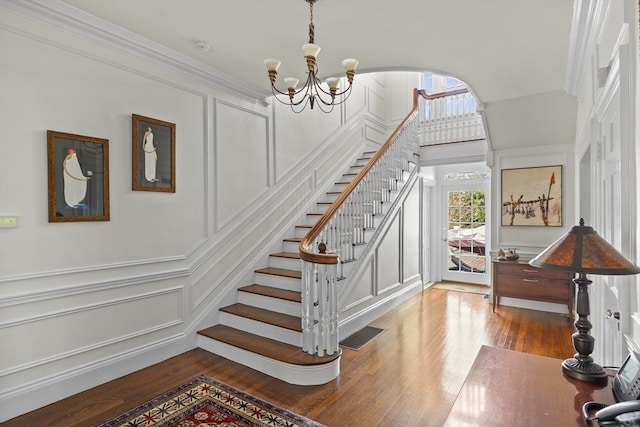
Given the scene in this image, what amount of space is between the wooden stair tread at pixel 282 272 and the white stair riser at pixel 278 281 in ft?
0.12

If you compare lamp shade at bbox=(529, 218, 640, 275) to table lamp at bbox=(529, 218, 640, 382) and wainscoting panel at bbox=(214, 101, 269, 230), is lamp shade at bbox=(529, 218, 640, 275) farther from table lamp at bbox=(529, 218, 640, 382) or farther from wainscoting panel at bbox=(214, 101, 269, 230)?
wainscoting panel at bbox=(214, 101, 269, 230)

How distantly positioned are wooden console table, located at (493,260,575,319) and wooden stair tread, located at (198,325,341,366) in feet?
9.81

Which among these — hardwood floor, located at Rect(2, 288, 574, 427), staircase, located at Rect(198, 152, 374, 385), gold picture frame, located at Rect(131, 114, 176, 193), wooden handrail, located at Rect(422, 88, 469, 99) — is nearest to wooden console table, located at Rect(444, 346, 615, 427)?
hardwood floor, located at Rect(2, 288, 574, 427)

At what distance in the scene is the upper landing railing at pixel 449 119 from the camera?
214 inches

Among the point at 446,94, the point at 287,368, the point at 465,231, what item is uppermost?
the point at 446,94

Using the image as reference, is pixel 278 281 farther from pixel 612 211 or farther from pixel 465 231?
pixel 465 231

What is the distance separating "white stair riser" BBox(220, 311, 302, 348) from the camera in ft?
10.3

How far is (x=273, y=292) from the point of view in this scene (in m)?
3.69

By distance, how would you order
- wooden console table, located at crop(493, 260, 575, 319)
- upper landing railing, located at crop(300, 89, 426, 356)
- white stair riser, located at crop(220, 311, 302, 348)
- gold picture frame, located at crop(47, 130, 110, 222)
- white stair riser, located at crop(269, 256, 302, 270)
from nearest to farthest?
gold picture frame, located at crop(47, 130, 110, 222) → upper landing railing, located at crop(300, 89, 426, 356) → white stair riser, located at crop(220, 311, 302, 348) → white stair riser, located at crop(269, 256, 302, 270) → wooden console table, located at crop(493, 260, 575, 319)

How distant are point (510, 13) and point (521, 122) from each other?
232cm

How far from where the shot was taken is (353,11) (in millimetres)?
2406

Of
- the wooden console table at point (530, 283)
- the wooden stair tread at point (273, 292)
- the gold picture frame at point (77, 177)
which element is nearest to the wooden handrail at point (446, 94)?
the wooden console table at point (530, 283)

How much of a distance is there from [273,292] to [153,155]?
181 cm

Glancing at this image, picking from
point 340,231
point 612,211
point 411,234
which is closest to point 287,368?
point 340,231
